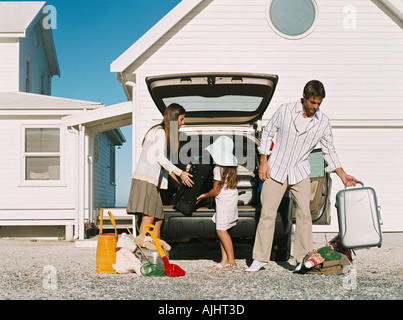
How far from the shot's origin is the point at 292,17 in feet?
35.6

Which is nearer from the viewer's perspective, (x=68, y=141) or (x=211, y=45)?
(x=211, y=45)

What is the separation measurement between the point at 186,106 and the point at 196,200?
131 cm

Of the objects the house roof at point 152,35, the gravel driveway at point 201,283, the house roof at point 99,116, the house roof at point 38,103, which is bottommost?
the gravel driveway at point 201,283

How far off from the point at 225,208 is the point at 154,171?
32.8 inches

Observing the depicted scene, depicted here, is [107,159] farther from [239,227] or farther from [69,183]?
[239,227]

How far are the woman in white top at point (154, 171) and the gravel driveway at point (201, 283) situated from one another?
27.0 inches

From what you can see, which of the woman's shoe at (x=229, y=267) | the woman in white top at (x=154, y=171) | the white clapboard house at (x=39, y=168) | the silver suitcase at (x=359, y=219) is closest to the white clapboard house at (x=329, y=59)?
the white clapboard house at (x=39, y=168)

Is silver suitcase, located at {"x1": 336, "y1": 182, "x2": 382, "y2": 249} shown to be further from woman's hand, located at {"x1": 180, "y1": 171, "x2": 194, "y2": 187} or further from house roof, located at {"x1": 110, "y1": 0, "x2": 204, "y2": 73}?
house roof, located at {"x1": 110, "y1": 0, "x2": 204, "y2": 73}

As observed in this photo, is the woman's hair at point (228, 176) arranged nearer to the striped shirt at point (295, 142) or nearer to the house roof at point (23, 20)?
the striped shirt at point (295, 142)

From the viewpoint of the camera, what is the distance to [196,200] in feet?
18.1

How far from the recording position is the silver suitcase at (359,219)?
15.8 feet

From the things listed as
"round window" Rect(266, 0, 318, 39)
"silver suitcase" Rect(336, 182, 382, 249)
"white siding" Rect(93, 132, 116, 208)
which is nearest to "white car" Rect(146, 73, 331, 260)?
"silver suitcase" Rect(336, 182, 382, 249)

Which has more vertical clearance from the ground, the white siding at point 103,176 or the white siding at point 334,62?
the white siding at point 334,62
